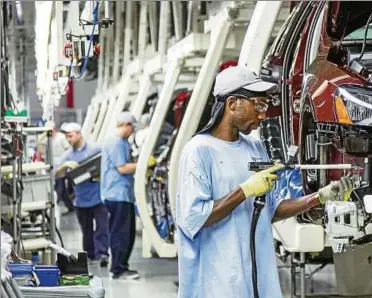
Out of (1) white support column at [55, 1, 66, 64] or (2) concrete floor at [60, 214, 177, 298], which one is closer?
(1) white support column at [55, 1, 66, 64]

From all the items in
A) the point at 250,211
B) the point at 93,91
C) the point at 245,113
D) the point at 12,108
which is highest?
the point at 245,113

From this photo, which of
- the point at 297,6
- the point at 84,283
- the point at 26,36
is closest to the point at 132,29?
the point at 26,36

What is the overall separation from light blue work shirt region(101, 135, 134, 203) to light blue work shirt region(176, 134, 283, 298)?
6.09 metres

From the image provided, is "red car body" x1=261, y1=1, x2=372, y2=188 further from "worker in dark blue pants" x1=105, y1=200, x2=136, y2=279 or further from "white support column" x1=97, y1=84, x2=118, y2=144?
"white support column" x1=97, y1=84, x2=118, y2=144

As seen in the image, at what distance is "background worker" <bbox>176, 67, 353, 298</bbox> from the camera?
4.60 metres

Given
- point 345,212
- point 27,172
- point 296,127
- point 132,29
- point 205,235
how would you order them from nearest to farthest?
point 205,235
point 345,212
point 296,127
point 27,172
point 132,29

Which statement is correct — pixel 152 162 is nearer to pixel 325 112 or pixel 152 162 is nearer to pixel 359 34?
pixel 359 34

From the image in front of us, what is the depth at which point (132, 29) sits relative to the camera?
1738 centimetres

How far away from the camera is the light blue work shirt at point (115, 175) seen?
35.5ft

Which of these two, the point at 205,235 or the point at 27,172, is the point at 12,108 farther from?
the point at 205,235

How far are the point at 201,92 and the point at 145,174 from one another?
60.1 inches

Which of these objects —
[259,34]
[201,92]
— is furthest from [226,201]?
[201,92]

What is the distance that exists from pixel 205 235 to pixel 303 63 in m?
2.62

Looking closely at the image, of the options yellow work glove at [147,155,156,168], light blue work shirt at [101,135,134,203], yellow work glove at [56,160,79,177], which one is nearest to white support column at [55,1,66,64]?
light blue work shirt at [101,135,134,203]
